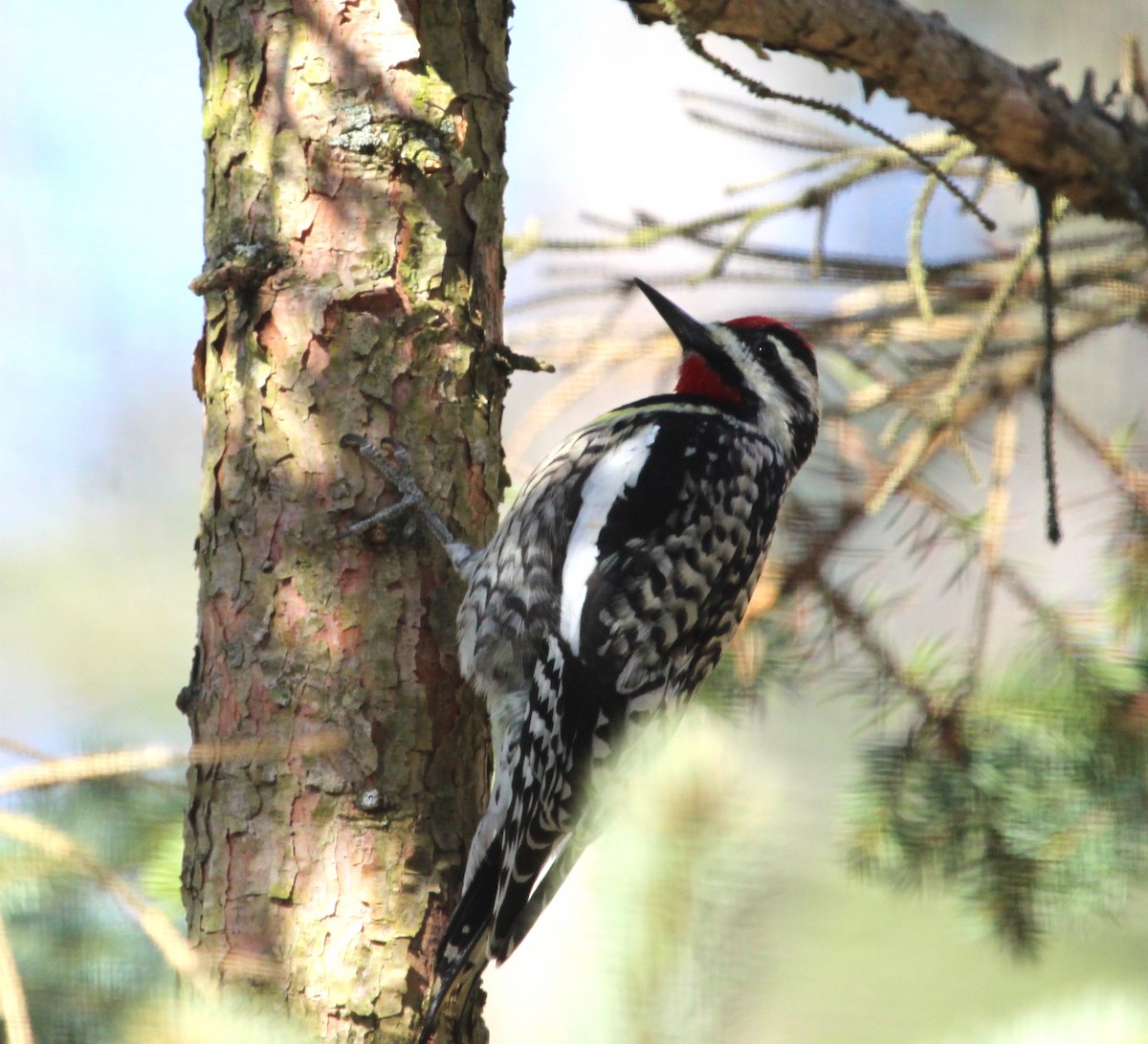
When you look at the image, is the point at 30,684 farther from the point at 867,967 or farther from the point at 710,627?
the point at 867,967

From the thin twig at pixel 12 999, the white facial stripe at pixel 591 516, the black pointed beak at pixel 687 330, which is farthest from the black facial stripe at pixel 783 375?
the thin twig at pixel 12 999

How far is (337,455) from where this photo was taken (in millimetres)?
2086

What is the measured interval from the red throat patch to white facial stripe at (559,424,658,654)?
43 centimetres

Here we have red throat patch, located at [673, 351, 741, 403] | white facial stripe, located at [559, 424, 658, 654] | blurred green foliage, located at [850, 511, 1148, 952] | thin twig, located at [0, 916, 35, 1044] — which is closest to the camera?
thin twig, located at [0, 916, 35, 1044]

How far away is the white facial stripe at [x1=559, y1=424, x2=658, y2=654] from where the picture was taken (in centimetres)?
242

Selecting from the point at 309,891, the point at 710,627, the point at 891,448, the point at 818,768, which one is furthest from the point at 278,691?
the point at 891,448

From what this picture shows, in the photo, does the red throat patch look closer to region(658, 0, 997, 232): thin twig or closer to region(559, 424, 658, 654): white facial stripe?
region(559, 424, 658, 654): white facial stripe

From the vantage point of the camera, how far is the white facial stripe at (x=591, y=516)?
2.42 meters

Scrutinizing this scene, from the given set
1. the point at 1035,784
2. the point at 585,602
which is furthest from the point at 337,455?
the point at 1035,784

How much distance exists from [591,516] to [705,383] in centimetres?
66

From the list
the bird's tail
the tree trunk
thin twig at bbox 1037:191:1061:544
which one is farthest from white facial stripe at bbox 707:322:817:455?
the bird's tail

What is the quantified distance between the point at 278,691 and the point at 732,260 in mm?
1470

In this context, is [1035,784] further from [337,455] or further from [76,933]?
[76,933]

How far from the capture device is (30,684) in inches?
298
